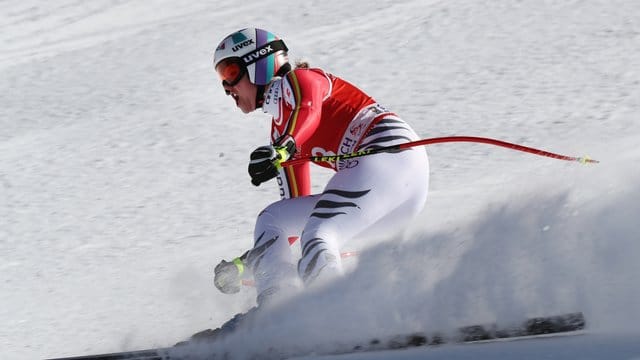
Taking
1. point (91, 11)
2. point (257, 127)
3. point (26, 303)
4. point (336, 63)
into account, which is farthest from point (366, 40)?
point (26, 303)

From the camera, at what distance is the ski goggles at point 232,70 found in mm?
4773

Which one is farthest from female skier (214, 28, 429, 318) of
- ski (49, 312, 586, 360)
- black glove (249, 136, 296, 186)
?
ski (49, 312, 586, 360)

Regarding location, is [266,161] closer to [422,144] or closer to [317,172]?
[422,144]

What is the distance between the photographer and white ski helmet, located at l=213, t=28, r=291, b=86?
477 centimetres

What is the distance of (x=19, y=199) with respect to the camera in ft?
26.1

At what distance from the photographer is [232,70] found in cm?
480

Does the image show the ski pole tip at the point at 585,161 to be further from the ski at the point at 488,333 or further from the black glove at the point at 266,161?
the black glove at the point at 266,161

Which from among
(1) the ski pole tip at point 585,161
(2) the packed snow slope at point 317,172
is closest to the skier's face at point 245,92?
(2) the packed snow slope at point 317,172

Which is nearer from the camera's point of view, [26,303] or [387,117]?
[387,117]

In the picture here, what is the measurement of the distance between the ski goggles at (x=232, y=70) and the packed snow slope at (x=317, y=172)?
99 centimetres

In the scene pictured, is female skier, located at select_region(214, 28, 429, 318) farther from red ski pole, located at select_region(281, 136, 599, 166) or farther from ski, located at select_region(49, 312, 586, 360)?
ski, located at select_region(49, 312, 586, 360)

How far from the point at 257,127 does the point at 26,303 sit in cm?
370

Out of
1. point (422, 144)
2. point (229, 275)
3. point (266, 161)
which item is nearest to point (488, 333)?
point (422, 144)

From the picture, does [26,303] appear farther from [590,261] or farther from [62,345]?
[590,261]
